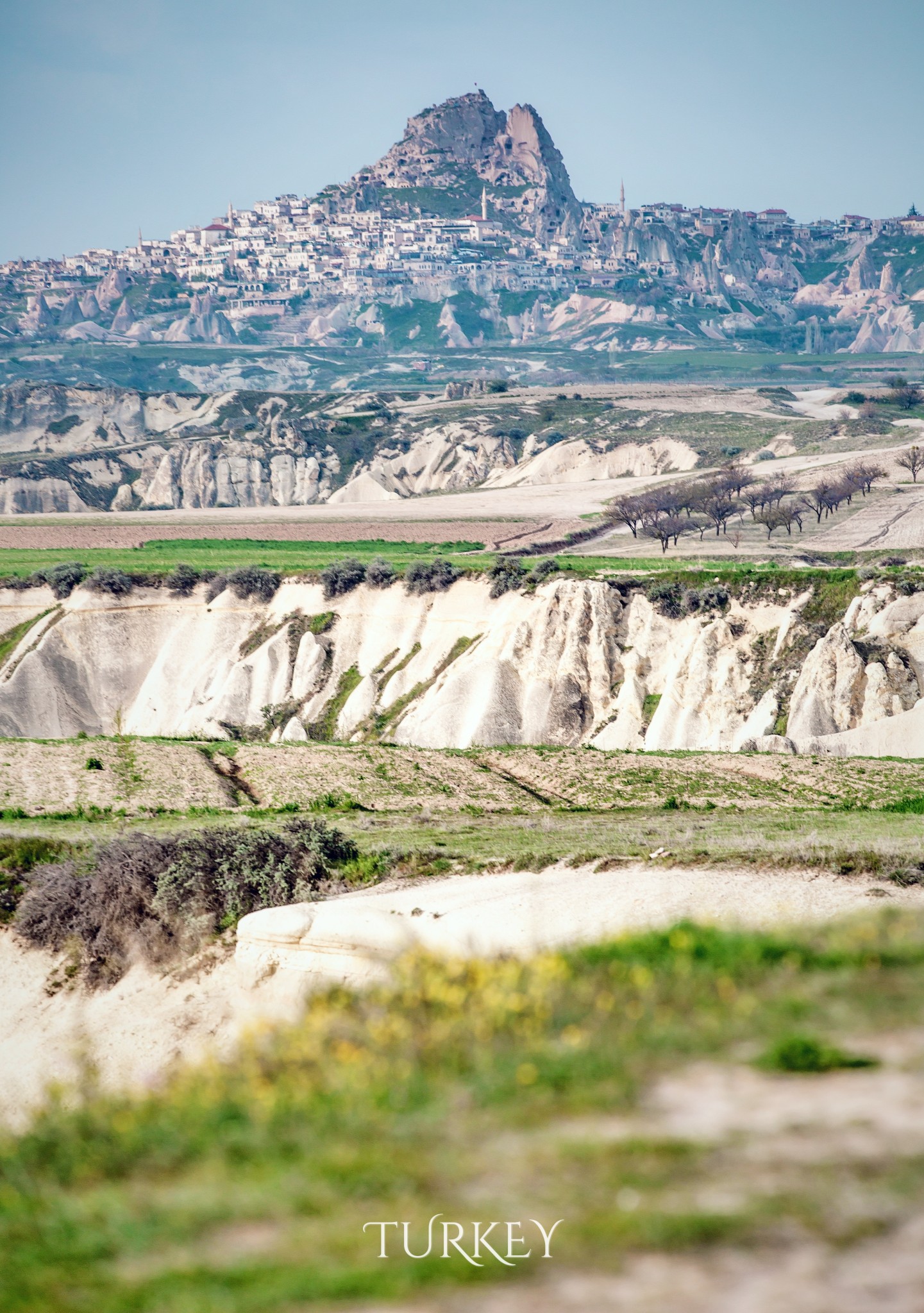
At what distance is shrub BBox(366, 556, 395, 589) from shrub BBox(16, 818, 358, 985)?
41.2 metres

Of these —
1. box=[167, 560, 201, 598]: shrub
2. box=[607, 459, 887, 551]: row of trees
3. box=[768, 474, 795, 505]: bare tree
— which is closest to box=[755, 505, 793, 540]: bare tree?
box=[607, 459, 887, 551]: row of trees

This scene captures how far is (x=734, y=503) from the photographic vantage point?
84.6 meters

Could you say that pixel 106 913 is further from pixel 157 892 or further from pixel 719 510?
pixel 719 510

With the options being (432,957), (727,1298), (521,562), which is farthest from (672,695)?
(727,1298)

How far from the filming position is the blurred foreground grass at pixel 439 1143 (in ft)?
22.8

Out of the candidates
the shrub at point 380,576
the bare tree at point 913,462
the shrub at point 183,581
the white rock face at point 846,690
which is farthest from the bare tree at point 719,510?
the shrub at point 183,581

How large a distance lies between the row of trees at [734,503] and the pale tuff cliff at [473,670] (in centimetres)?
1950

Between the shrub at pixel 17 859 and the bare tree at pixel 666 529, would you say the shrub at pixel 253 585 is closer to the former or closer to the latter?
the bare tree at pixel 666 529

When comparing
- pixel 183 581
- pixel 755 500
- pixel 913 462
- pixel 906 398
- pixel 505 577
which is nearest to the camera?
pixel 505 577

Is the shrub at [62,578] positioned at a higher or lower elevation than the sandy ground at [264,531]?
lower

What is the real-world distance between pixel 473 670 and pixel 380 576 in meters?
11.3

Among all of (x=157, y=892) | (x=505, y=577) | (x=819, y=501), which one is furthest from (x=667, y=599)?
(x=157, y=892)

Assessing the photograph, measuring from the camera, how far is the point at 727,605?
5469cm

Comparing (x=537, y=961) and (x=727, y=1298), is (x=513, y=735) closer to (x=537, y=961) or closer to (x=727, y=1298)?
(x=537, y=961)
